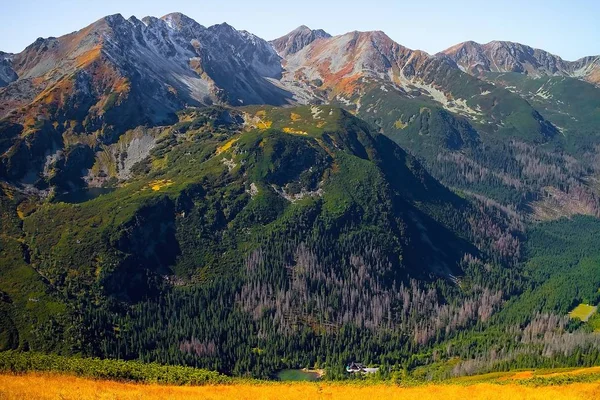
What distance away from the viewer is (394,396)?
10106cm

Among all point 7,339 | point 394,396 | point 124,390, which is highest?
point 124,390

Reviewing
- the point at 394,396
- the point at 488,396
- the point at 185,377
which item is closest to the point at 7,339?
the point at 185,377

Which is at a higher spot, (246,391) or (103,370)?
(103,370)

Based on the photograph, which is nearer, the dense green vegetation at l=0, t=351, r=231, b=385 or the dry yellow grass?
the dry yellow grass

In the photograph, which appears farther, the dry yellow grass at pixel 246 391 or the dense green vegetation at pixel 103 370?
the dense green vegetation at pixel 103 370

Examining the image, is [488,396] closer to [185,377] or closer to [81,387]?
[185,377]

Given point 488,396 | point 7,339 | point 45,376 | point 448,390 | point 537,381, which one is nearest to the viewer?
point 45,376

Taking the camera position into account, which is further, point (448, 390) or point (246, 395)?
point (448, 390)

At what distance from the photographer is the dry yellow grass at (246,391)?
258 feet

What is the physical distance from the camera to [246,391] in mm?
98750

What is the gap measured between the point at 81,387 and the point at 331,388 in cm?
4956

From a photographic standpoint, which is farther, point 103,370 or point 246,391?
point 103,370

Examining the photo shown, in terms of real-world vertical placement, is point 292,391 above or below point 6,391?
A: below

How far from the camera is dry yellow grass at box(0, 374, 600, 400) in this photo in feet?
258
